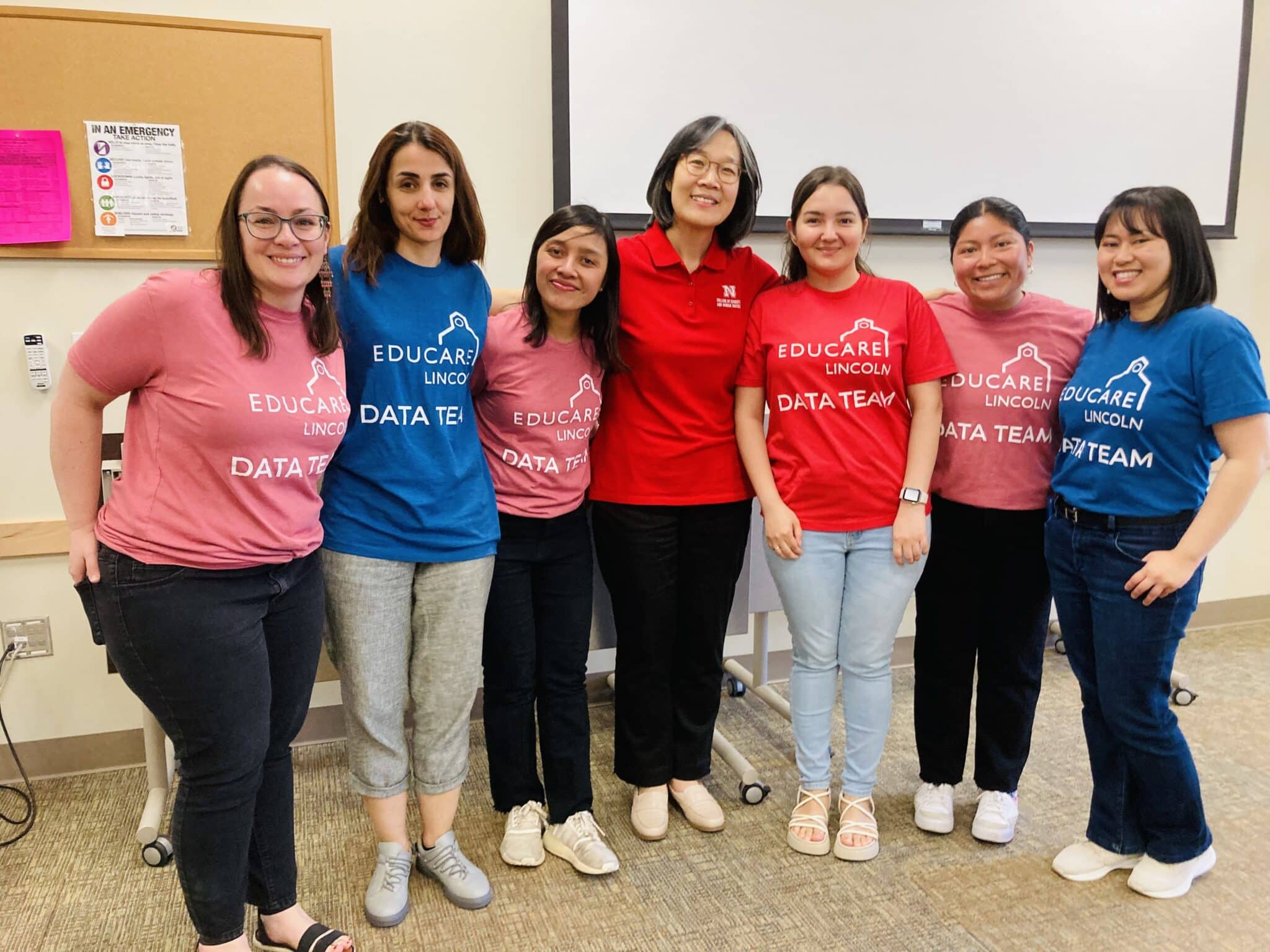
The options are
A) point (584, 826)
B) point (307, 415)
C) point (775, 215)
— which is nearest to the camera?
point (307, 415)

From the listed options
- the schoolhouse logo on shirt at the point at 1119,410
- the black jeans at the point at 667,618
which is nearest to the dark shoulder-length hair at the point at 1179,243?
the schoolhouse logo on shirt at the point at 1119,410

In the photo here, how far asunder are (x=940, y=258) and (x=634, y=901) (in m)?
2.24

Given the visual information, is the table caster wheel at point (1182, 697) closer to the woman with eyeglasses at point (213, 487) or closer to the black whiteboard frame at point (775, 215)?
the black whiteboard frame at point (775, 215)

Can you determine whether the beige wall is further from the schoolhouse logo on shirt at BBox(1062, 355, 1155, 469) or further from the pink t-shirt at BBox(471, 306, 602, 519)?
the schoolhouse logo on shirt at BBox(1062, 355, 1155, 469)

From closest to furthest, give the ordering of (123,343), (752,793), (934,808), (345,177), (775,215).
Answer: (123,343) → (934,808) → (752,793) → (345,177) → (775,215)

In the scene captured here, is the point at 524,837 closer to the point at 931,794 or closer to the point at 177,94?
the point at 931,794

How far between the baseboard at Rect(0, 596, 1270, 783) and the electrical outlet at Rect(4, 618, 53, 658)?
25 centimetres

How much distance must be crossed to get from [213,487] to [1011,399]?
154 centimetres

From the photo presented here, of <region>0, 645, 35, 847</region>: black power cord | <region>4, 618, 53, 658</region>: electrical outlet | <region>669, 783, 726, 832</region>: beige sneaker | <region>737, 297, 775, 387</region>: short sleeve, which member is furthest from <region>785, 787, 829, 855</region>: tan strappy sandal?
<region>4, 618, 53, 658</region>: electrical outlet

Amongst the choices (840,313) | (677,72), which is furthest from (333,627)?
(677,72)

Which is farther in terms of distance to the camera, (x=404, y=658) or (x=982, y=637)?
(x=982, y=637)

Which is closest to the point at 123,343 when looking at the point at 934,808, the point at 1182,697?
the point at 934,808

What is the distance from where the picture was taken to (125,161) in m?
2.20

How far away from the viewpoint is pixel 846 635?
→ 198cm
